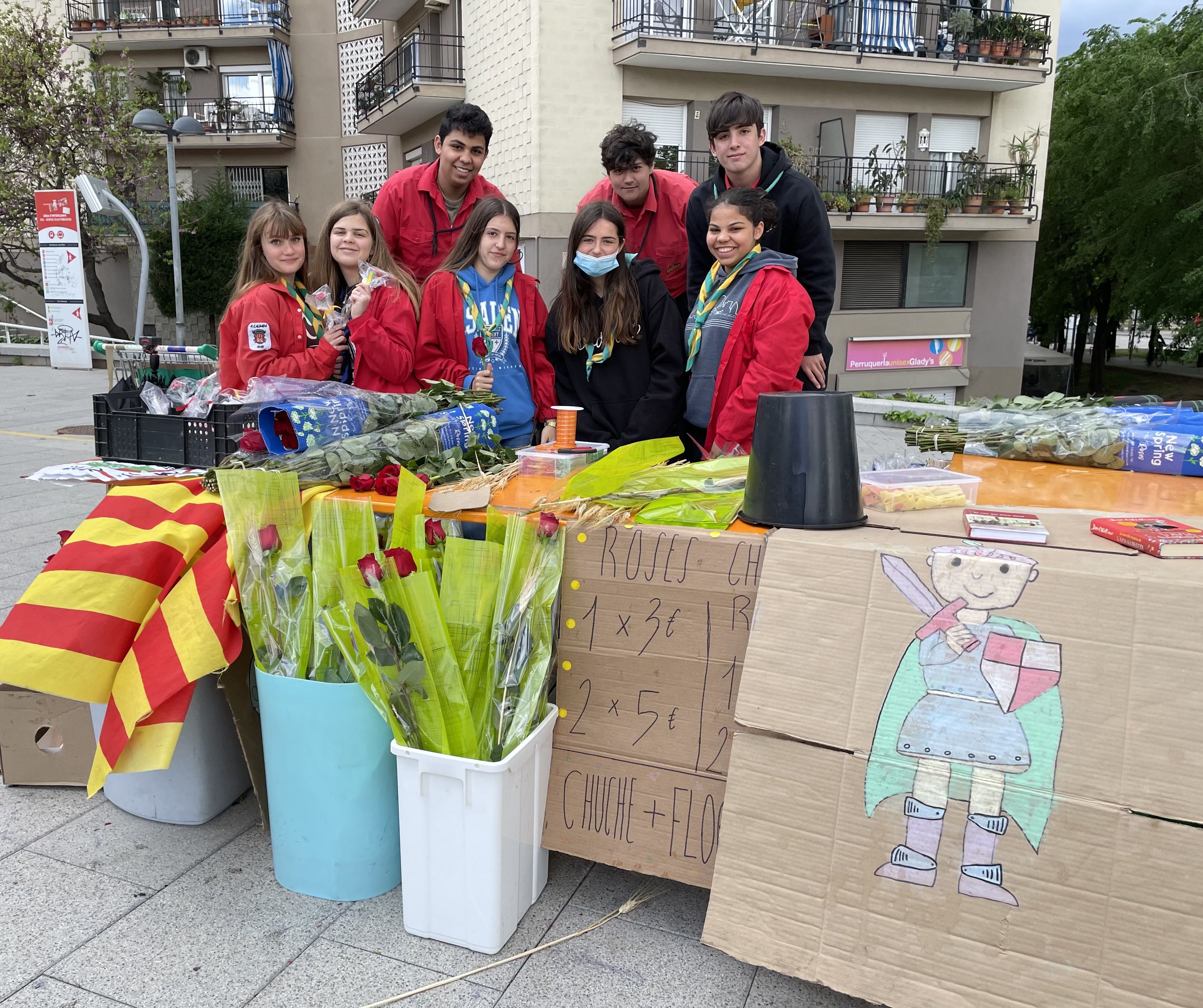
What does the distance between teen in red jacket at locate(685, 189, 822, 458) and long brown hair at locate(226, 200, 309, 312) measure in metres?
1.55

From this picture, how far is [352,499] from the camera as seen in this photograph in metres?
2.29

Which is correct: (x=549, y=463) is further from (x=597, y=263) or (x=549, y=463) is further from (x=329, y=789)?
(x=329, y=789)

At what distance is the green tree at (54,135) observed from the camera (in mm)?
18922

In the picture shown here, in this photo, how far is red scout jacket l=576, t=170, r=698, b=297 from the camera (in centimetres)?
383

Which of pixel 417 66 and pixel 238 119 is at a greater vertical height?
pixel 238 119

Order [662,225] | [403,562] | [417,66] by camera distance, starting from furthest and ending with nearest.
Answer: [417,66], [662,225], [403,562]

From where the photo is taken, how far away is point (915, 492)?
2154 millimetres

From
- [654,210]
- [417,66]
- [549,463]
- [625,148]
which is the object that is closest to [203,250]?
[417,66]

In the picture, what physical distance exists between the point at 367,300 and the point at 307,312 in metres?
0.33

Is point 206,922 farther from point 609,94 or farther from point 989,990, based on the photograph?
point 609,94

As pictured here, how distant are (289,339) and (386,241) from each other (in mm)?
716

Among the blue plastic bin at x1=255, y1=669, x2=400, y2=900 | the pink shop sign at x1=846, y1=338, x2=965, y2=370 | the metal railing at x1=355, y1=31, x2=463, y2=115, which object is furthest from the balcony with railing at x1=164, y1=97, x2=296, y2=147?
the blue plastic bin at x1=255, y1=669, x2=400, y2=900

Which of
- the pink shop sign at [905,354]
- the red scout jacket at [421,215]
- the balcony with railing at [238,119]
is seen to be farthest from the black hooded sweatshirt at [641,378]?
the balcony with railing at [238,119]

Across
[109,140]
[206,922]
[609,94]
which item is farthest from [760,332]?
[109,140]
